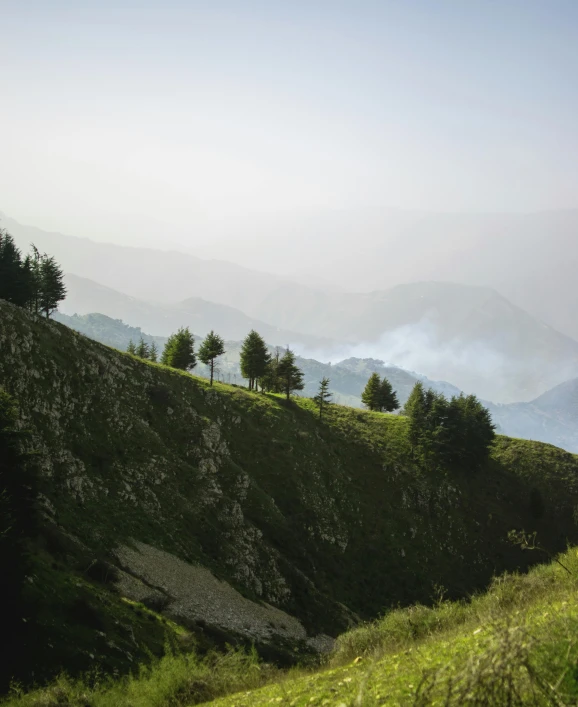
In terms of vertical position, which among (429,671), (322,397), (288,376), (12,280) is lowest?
(429,671)

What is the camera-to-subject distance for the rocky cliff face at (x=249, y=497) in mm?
51688

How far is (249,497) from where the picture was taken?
7050 cm

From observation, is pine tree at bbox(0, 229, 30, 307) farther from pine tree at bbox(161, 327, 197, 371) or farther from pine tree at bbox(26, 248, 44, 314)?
pine tree at bbox(161, 327, 197, 371)

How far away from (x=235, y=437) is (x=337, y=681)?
2561 inches

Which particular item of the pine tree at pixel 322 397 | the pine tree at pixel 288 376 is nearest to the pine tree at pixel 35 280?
the pine tree at pixel 288 376

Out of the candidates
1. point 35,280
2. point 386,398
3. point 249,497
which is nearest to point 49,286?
point 35,280

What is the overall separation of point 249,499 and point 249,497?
38 centimetres

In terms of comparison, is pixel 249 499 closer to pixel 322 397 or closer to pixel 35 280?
pixel 322 397

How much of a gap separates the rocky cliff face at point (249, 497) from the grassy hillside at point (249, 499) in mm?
228

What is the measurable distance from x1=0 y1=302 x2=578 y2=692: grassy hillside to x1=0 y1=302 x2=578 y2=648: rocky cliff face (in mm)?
228

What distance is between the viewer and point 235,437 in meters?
82.6

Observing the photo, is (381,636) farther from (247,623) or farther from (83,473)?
(83,473)

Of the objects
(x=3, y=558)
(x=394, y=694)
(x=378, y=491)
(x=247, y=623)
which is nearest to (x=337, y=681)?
(x=394, y=694)

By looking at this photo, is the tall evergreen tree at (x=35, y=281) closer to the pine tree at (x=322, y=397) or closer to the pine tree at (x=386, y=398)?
the pine tree at (x=322, y=397)
